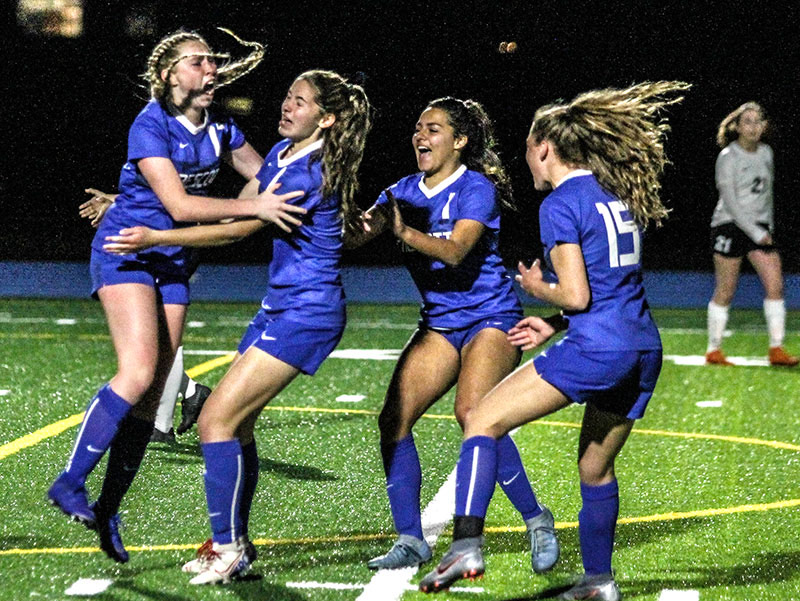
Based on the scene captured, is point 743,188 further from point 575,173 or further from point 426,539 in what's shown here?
point 575,173

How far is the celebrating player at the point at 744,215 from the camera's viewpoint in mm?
10852

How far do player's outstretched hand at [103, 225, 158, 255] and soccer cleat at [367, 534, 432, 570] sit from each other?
1426 millimetres

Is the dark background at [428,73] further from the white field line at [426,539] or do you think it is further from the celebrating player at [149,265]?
the celebrating player at [149,265]

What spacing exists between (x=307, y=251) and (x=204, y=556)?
115 cm

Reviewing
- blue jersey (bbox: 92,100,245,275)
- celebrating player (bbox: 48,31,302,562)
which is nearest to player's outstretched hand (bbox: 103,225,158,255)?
celebrating player (bbox: 48,31,302,562)

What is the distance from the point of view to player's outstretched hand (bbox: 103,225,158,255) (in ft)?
15.4

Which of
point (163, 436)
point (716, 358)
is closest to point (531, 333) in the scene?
point (163, 436)

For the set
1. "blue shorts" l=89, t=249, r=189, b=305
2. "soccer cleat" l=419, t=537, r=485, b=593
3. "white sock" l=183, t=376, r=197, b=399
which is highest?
"blue shorts" l=89, t=249, r=189, b=305

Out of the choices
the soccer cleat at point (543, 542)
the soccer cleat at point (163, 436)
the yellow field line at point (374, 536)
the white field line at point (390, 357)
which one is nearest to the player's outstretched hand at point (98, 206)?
the yellow field line at point (374, 536)

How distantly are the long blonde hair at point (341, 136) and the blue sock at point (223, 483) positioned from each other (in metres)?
0.92

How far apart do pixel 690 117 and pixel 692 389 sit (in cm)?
1424

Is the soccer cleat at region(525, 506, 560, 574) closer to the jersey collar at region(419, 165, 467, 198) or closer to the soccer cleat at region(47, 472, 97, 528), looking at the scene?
the jersey collar at region(419, 165, 467, 198)

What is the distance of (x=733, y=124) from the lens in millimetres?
11094

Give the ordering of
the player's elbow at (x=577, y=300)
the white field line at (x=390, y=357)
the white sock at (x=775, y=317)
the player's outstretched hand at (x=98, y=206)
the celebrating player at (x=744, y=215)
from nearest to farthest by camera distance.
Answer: the player's elbow at (x=577, y=300) → the player's outstretched hand at (x=98, y=206) → the celebrating player at (x=744, y=215) → the white sock at (x=775, y=317) → the white field line at (x=390, y=357)
